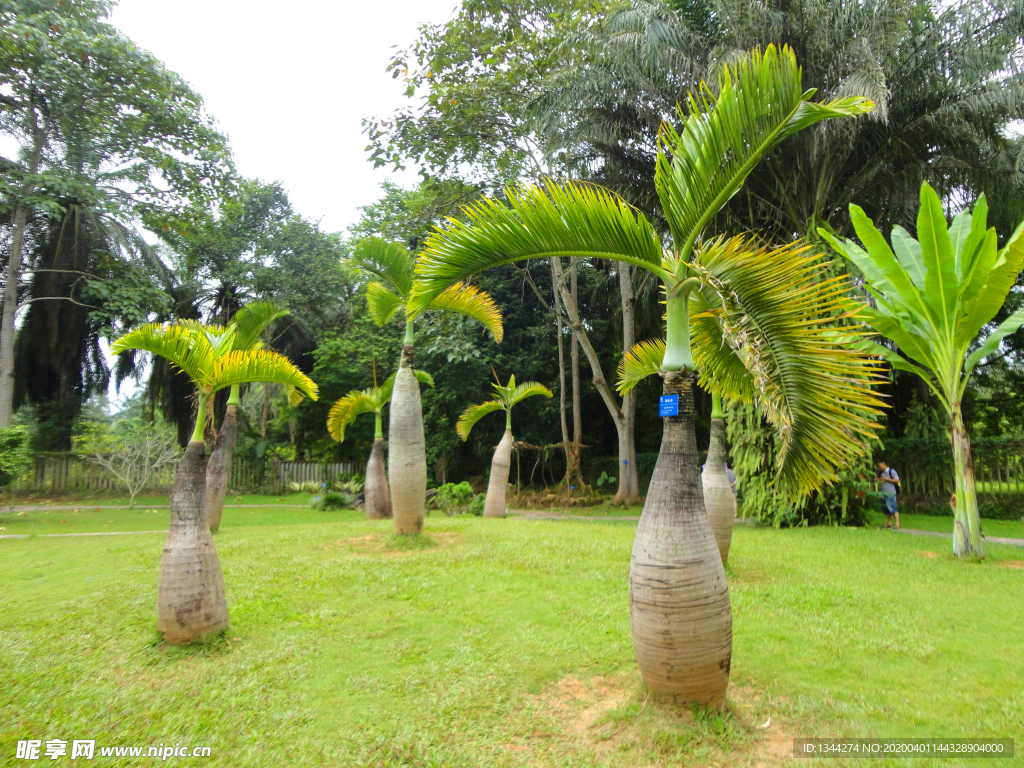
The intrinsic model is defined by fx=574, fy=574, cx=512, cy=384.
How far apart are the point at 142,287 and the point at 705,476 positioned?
17357 millimetres

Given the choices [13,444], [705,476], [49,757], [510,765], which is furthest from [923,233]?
[13,444]

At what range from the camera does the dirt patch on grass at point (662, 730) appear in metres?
2.96

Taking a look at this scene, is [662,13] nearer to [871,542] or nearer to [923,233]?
[923,233]

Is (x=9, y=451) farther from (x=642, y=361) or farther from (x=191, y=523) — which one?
(x=642, y=361)

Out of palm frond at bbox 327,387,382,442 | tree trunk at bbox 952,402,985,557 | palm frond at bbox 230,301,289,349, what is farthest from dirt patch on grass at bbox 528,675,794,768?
palm frond at bbox 327,387,382,442

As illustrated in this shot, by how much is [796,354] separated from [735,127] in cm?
136

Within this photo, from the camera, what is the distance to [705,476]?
21.1ft

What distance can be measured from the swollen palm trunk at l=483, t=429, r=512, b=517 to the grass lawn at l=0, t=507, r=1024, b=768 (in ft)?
17.1

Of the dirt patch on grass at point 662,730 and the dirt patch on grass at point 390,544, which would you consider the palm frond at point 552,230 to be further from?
the dirt patch on grass at point 390,544

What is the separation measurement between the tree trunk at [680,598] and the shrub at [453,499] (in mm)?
11315

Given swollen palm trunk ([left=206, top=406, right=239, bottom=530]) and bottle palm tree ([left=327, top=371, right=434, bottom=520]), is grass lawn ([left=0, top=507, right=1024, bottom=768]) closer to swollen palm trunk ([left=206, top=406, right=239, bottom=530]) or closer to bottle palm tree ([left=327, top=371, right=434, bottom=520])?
swollen palm trunk ([left=206, top=406, right=239, bottom=530])

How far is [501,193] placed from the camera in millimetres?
18047

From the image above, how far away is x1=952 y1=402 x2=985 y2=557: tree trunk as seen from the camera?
25.7 ft

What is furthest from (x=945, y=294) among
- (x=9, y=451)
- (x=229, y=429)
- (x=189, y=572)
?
(x=9, y=451)
